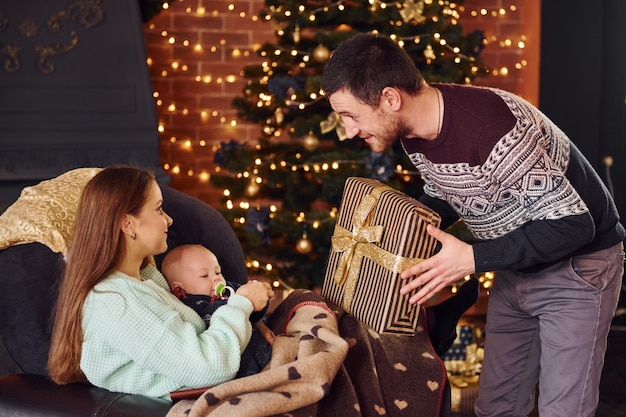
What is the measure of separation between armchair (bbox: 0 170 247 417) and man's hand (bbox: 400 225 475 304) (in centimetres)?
62

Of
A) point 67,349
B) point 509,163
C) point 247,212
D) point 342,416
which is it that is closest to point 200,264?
point 67,349

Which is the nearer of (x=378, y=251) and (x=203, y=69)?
(x=378, y=251)

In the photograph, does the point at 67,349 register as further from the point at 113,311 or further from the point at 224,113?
the point at 224,113

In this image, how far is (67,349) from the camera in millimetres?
1830

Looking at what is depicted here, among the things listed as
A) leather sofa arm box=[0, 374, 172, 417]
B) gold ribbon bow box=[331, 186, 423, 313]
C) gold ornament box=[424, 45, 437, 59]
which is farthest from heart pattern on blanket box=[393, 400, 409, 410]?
gold ornament box=[424, 45, 437, 59]

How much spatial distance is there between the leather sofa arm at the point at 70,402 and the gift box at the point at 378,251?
55 cm

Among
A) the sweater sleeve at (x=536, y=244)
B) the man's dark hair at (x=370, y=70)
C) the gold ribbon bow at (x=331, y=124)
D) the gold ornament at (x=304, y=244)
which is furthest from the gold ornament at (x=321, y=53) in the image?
the sweater sleeve at (x=536, y=244)

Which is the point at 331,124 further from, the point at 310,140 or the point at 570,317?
the point at 570,317

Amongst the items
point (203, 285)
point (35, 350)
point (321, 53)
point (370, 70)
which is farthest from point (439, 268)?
point (321, 53)

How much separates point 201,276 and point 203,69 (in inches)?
104

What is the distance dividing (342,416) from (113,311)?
0.55m

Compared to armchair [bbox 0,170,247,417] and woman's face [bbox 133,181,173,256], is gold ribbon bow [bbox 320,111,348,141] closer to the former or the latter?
armchair [bbox 0,170,247,417]

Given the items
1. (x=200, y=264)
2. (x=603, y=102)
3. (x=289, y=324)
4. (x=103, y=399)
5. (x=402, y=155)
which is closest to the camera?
(x=103, y=399)

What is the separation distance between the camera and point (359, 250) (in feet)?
6.75
